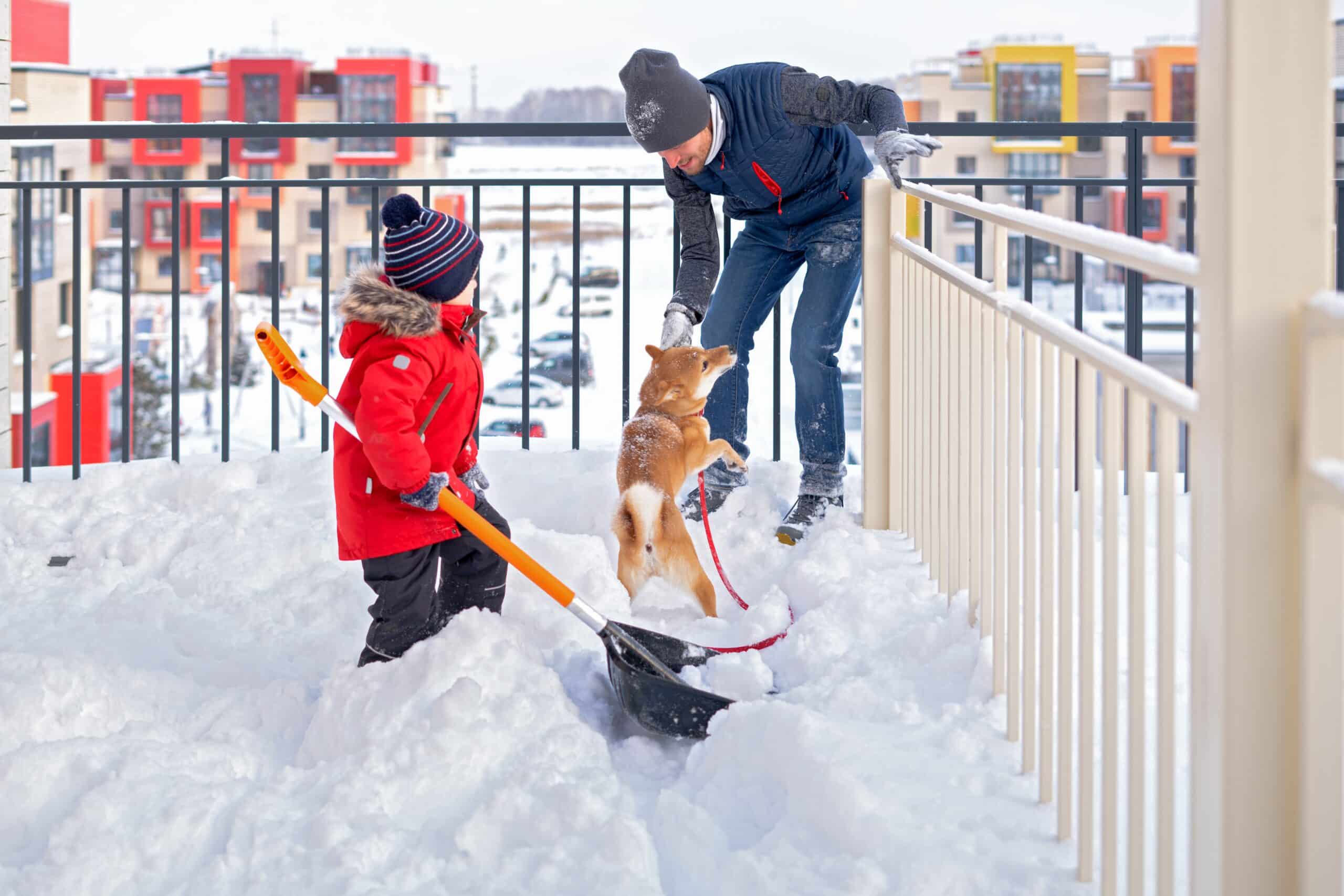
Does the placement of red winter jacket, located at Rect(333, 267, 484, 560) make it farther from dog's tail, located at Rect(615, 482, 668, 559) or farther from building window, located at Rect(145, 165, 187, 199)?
building window, located at Rect(145, 165, 187, 199)

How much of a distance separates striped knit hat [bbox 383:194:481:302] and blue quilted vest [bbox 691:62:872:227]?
40.0 inches

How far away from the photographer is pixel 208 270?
42531 millimetres

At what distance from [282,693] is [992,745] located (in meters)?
1.43

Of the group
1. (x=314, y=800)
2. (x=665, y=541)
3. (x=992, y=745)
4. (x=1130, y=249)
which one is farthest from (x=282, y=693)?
(x=1130, y=249)

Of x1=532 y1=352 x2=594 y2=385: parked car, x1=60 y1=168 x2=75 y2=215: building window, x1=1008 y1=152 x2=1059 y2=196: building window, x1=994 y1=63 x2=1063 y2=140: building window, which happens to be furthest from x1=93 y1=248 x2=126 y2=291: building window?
x1=1008 y1=152 x2=1059 y2=196: building window

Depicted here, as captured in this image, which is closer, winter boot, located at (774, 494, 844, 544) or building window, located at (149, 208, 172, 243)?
winter boot, located at (774, 494, 844, 544)

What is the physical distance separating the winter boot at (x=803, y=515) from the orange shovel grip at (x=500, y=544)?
100 centimetres

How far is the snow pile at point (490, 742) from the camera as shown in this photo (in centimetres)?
178

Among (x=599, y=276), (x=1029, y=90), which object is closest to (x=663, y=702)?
(x=599, y=276)

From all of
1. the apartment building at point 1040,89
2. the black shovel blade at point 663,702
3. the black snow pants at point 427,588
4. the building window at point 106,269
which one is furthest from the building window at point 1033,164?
the black shovel blade at point 663,702

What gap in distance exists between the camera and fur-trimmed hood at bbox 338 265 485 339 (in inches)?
95.4

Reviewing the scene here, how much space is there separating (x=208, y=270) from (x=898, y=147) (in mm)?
43412

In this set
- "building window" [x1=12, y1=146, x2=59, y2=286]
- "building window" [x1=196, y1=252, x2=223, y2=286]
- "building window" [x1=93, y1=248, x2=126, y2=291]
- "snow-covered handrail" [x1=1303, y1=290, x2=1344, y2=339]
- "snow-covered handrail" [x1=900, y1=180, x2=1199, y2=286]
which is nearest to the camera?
"snow-covered handrail" [x1=1303, y1=290, x2=1344, y2=339]

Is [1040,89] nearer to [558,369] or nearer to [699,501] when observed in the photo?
[558,369]
